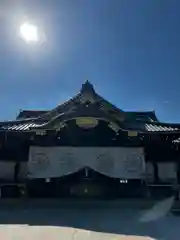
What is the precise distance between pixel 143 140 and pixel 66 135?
2393 millimetres

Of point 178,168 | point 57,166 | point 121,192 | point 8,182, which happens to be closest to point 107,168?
point 121,192

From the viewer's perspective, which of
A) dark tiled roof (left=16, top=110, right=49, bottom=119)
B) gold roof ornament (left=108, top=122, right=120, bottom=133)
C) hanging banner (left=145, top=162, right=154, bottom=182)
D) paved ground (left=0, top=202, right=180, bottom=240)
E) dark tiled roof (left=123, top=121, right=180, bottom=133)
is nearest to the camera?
paved ground (left=0, top=202, right=180, bottom=240)

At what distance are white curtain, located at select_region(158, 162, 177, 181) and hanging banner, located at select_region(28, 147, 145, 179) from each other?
788 mm

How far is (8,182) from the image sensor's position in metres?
9.57

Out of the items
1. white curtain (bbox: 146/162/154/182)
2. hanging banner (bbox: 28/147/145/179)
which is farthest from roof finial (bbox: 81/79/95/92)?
white curtain (bbox: 146/162/154/182)

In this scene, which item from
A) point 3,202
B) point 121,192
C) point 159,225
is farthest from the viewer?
point 121,192

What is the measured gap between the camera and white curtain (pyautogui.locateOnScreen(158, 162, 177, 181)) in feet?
32.2

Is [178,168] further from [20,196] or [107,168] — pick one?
[20,196]

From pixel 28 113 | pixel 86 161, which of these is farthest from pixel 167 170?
pixel 28 113

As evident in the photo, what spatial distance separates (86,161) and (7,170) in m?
2.53

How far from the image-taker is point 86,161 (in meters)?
9.43

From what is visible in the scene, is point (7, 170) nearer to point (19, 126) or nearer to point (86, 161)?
point (19, 126)

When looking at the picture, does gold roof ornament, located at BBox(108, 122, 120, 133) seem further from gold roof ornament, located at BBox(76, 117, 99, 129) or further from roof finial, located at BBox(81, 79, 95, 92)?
roof finial, located at BBox(81, 79, 95, 92)

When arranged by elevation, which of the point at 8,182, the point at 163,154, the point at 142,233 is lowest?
the point at 142,233
